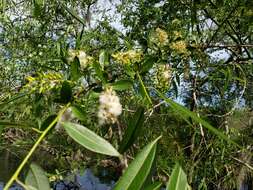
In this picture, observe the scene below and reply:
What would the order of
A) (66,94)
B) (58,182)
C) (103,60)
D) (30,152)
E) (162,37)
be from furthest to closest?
1. (58,182)
2. (162,37)
3. (103,60)
4. (66,94)
5. (30,152)

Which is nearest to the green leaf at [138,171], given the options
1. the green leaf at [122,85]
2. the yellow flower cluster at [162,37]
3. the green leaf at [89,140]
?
the green leaf at [89,140]

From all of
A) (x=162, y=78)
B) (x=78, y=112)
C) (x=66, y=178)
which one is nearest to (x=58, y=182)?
(x=66, y=178)

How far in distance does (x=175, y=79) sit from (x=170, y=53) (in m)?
0.11

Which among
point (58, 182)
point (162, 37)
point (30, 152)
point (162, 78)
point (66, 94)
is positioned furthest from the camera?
point (58, 182)

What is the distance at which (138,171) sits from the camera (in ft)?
1.18

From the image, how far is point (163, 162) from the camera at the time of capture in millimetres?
1474

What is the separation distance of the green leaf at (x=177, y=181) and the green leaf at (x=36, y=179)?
0.09 m

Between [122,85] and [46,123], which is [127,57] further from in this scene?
[46,123]

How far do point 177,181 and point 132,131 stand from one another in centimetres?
6

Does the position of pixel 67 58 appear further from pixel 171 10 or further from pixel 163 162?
pixel 171 10

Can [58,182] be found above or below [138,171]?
below

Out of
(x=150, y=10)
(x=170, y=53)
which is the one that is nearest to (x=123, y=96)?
(x=170, y=53)

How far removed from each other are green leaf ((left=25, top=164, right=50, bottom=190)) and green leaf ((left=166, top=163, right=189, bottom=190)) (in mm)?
87

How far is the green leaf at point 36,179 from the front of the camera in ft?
1.20
